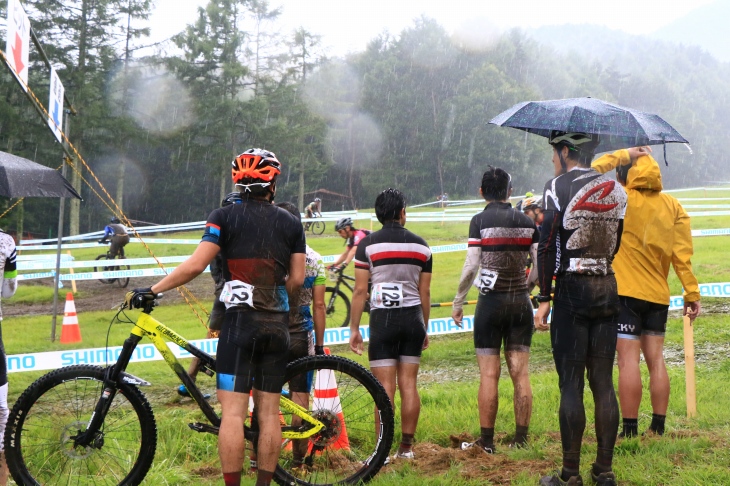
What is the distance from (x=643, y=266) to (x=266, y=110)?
4669 cm

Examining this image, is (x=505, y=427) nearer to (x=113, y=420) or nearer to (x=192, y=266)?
(x=113, y=420)

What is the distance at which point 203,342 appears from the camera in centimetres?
855

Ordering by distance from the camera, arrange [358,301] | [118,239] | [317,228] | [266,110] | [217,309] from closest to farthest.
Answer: [358,301] → [217,309] → [118,239] → [317,228] → [266,110]

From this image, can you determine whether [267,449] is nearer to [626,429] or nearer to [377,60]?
[626,429]

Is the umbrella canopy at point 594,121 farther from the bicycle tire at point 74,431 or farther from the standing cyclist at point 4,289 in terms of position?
the standing cyclist at point 4,289

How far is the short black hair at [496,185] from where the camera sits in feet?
18.5

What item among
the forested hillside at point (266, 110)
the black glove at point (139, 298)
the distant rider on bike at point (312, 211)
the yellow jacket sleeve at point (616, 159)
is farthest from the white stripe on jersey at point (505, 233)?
the forested hillside at point (266, 110)

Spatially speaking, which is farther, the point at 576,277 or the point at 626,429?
the point at 626,429

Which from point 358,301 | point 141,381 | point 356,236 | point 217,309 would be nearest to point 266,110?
point 356,236

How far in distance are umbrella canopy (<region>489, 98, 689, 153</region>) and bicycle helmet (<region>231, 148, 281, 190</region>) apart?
1535 mm

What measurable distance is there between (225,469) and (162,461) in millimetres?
1553

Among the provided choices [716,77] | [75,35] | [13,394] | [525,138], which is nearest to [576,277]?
[13,394]

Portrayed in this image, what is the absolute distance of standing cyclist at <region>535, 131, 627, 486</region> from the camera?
14.4ft

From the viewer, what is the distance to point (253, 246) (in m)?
4.16
